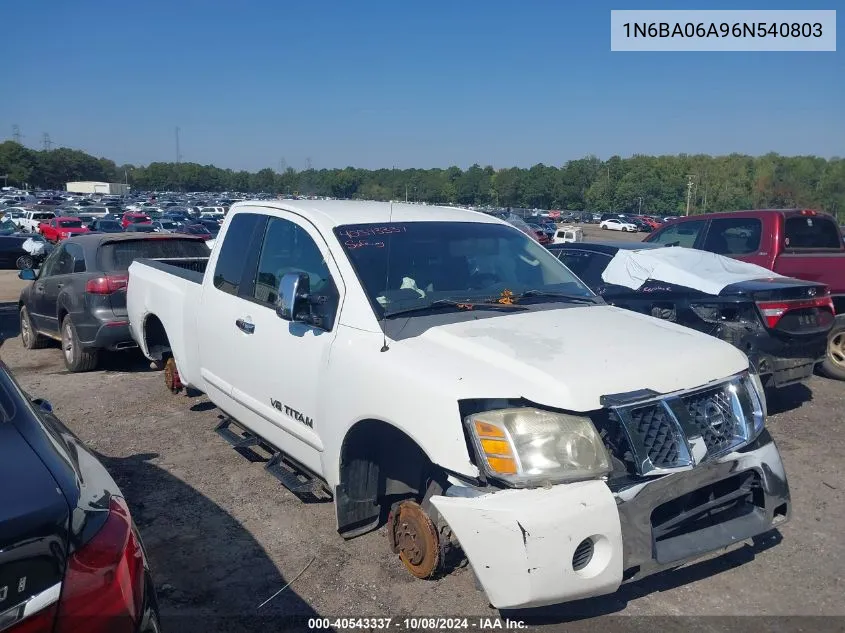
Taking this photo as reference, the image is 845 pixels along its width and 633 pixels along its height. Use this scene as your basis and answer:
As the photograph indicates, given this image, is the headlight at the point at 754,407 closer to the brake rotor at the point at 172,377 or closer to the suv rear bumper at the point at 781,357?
the suv rear bumper at the point at 781,357

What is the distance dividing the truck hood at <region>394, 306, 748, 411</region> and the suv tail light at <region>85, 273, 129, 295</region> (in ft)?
18.2

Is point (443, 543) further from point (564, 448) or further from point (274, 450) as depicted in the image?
point (274, 450)

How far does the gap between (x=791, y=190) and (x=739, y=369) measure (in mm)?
55598

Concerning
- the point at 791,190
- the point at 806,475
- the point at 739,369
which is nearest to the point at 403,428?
the point at 739,369

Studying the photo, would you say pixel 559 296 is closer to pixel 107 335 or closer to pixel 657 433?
pixel 657 433

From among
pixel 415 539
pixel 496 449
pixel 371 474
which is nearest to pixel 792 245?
pixel 371 474

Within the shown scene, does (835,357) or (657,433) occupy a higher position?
(657,433)

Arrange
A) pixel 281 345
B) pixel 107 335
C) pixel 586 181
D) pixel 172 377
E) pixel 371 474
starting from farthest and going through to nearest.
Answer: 1. pixel 586 181
2. pixel 107 335
3. pixel 172 377
4. pixel 281 345
5. pixel 371 474

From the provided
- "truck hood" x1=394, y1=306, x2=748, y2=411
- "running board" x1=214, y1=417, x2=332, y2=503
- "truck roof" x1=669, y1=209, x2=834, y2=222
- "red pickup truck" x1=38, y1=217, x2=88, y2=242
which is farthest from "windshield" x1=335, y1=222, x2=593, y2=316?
"red pickup truck" x1=38, y1=217, x2=88, y2=242

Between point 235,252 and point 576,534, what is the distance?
321 cm

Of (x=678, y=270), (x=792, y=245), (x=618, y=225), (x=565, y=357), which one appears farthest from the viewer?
(x=618, y=225)

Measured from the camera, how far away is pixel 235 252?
4953 millimetres

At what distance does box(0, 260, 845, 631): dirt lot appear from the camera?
338cm

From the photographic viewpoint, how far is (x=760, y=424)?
3398 mm
